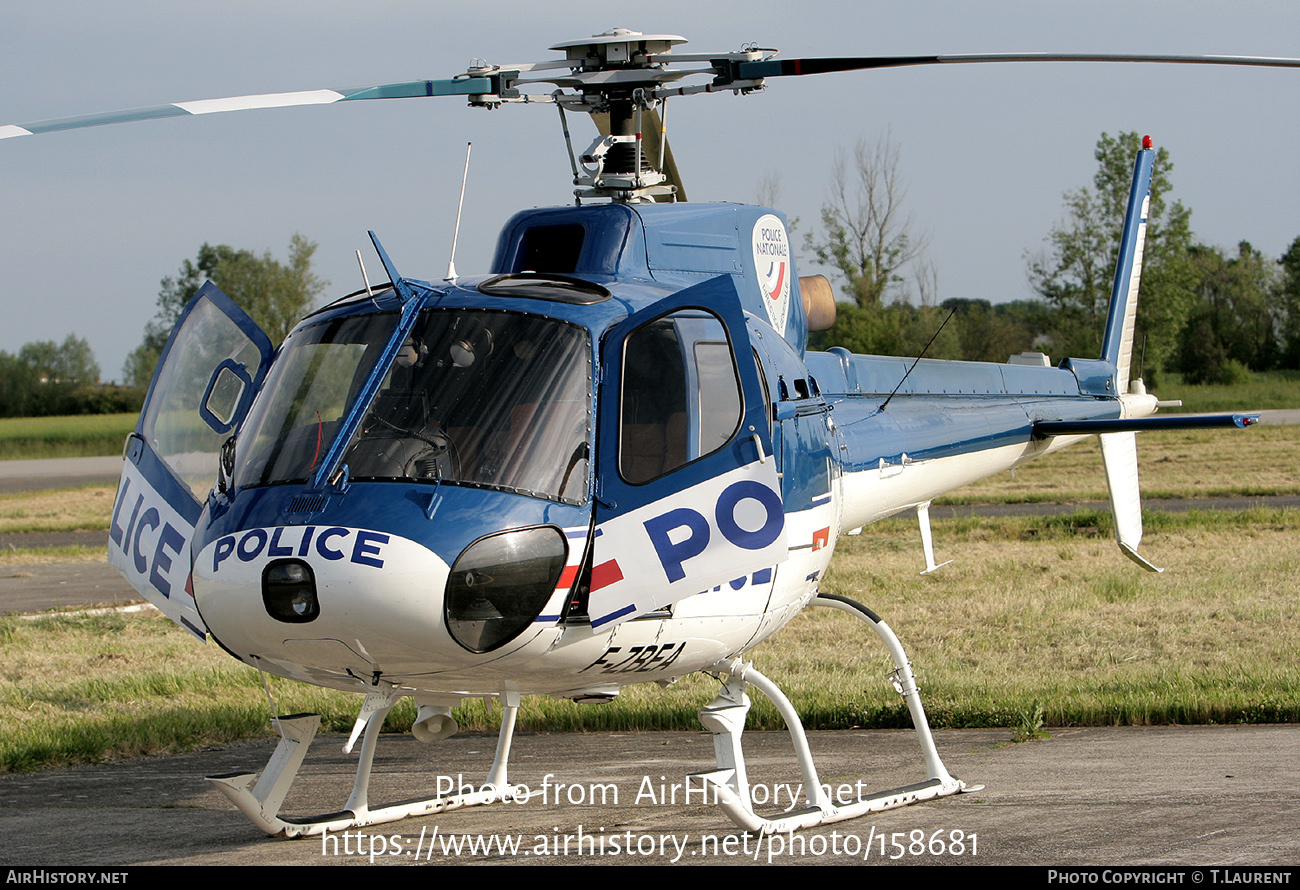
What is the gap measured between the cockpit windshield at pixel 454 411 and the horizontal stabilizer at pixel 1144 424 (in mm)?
4756

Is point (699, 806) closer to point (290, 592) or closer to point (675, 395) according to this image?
point (675, 395)

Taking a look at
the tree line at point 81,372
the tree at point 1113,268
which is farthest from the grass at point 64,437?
the tree at point 1113,268

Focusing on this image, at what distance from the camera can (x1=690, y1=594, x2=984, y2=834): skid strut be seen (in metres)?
5.69

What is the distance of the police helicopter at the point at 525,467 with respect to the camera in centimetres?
454

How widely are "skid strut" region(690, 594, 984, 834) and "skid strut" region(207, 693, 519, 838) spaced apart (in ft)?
3.29

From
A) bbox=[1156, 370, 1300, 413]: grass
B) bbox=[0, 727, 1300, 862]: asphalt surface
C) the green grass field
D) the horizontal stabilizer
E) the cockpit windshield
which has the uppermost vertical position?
the cockpit windshield

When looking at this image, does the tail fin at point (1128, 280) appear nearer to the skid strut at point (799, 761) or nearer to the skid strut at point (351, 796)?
the skid strut at point (799, 761)

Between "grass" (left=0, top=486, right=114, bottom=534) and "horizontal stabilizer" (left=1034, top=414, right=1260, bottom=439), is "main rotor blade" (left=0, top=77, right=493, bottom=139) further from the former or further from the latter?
"grass" (left=0, top=486, right=114, bottom=534)

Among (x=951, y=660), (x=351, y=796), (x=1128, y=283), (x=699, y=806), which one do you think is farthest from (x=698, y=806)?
(x=1128, y=283)

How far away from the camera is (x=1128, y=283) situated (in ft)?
36.8

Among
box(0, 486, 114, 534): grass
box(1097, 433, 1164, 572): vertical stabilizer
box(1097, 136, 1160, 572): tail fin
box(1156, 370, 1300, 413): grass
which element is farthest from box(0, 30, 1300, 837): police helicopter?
box(1156, 370, 1300, 413): grass

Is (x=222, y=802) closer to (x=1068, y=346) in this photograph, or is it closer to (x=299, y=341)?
(x=299, y=341)

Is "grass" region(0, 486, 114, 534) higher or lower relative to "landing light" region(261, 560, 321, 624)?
lower
